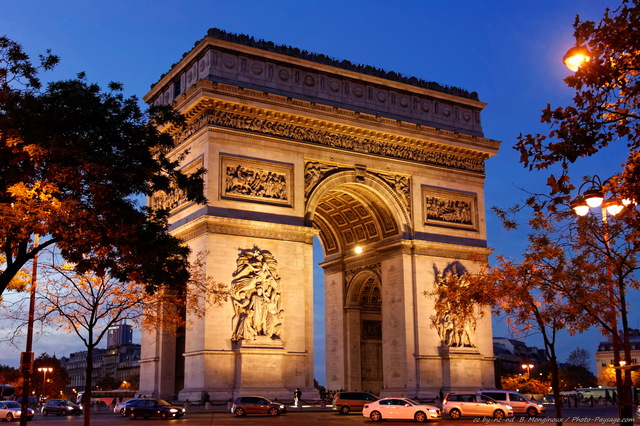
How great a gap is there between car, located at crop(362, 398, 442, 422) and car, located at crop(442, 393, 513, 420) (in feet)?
7.55

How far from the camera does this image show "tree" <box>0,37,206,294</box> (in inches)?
758

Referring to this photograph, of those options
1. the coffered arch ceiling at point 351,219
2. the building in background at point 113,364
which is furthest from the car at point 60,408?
the building in background at point 113,364

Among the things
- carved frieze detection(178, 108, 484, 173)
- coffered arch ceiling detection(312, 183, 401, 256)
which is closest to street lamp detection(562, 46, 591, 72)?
carved frieze detection(178, 108, 484, 173)

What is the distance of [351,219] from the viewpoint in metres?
47.9

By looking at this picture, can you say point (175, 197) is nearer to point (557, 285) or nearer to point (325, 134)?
point (325, 134)

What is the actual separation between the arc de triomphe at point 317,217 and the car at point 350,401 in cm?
221

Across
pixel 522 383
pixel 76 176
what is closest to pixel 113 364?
pixel 522 383

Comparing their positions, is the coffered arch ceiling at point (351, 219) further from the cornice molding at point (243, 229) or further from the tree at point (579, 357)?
the tree at point (579, 357)

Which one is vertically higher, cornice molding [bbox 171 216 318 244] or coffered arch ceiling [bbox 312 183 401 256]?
coffered arch ceiling [bbox 312 183 401 256]

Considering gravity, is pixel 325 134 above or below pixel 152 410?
above

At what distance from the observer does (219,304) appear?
34.4 m

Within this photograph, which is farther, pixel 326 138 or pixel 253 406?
pixel 326 138

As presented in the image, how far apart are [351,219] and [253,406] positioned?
1703 centimetres

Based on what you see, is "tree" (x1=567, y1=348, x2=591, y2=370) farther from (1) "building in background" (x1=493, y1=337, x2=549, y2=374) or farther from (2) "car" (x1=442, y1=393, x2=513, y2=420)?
(2) "car" (x1=442, y1=393, x2=513, y2=420)
